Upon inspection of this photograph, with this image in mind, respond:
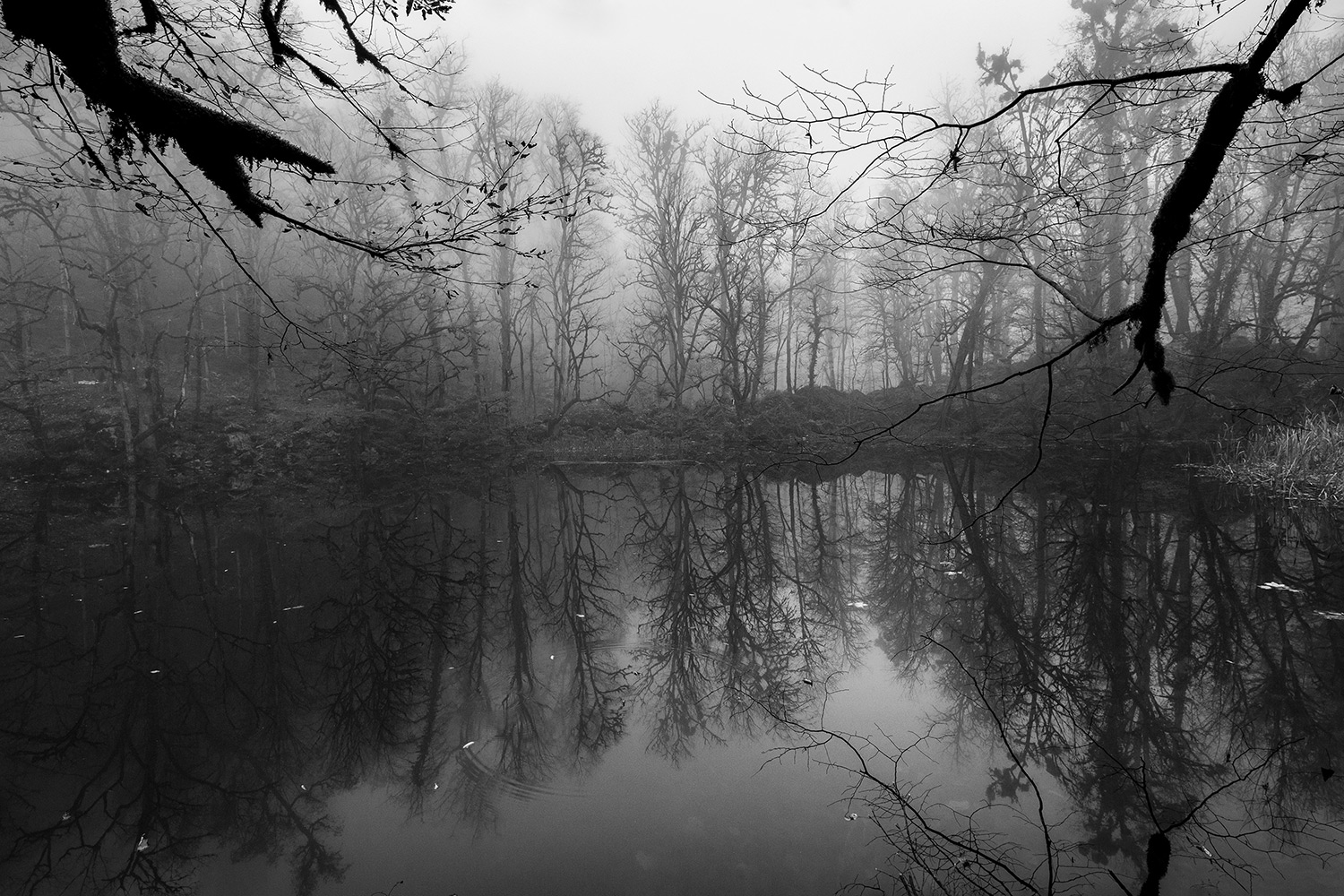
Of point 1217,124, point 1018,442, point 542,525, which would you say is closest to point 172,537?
point 542,525

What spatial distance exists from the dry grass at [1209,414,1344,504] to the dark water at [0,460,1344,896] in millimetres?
2376

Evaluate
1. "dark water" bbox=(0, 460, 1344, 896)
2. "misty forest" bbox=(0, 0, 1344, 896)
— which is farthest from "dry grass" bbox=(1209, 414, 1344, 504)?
"dark water" bbox=(0, 460, 1344, 896)

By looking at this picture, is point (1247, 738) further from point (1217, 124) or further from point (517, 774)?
point (517, 774)

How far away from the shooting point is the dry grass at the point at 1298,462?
433 inches

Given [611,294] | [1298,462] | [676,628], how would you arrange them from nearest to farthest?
[676,628]
[1298,462]
[611,294]

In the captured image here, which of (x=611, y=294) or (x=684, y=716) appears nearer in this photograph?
(x=684, y=716)

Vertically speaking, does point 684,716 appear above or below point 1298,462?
below

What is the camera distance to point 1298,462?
11.7 metres

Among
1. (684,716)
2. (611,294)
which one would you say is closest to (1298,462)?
(684,716)

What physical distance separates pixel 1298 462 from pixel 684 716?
12.6 meters

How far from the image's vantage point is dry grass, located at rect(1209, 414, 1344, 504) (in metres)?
11.0

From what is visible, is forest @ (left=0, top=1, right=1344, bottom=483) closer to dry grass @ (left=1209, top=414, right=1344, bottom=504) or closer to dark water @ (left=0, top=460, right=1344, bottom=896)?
dry grass @ (left=1209, top=414, right=1344, bottom=504)

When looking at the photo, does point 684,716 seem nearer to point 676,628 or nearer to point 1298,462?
point 676,628

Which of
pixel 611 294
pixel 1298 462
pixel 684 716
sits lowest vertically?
pixel 684 716
